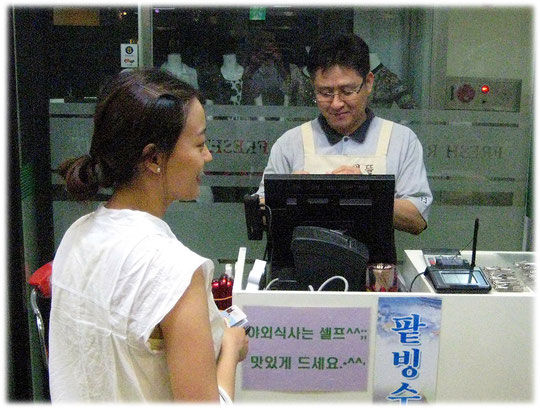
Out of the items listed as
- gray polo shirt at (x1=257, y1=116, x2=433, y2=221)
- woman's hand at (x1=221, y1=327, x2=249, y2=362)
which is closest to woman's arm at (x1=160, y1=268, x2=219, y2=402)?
woman's hand at (x1=221, y1=327, x2=249, y2=362)

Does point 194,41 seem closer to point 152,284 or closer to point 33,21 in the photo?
point 33,21

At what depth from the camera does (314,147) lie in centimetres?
267

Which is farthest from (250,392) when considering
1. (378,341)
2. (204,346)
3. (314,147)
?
(314,147)

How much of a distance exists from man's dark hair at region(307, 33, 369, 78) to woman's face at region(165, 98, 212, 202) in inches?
47.9

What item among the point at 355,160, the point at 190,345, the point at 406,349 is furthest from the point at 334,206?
the point at 355,160

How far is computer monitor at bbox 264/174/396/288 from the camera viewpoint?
1.76 metres

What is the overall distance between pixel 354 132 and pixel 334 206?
0.90 meters

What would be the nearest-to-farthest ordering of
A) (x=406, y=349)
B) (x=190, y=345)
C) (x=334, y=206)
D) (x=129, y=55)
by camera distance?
(x=190, y=345) → (x=406, y=349) → (x=334, y=206) → (x=129, y=55)

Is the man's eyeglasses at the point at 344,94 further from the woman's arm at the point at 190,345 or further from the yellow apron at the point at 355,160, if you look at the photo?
the woman's arm at the point at 190,345

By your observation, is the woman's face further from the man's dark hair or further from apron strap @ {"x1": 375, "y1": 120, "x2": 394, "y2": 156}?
apron strap @ {"x1": 375, "y1": 120, "x2": 394, "y2": 156}

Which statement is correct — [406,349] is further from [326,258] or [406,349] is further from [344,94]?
[344,94]

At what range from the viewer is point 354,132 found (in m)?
2.61

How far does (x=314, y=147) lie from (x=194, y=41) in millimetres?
1056

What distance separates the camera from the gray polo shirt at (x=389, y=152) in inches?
101
